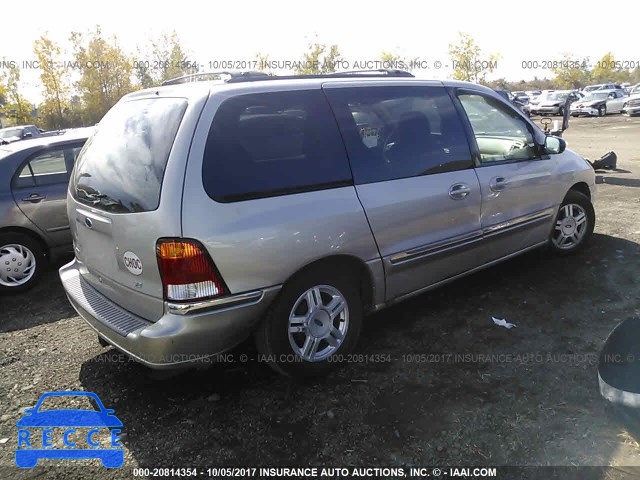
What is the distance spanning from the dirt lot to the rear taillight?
80 centimetres

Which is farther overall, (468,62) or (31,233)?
(468,62)

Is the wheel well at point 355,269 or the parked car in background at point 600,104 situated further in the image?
the parked car in background at point 600,104

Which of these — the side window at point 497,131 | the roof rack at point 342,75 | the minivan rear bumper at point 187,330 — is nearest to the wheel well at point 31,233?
the minivan rear bumper at point 187,330

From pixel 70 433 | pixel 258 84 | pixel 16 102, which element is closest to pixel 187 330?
pixel 70 433

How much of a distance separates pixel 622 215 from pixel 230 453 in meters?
6.10

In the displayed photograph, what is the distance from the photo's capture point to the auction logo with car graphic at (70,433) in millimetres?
2594

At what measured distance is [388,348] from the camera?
11.4ft

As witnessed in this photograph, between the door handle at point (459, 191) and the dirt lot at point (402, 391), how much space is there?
3.20 feet

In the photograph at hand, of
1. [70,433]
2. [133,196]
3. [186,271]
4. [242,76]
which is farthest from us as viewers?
[242,76]

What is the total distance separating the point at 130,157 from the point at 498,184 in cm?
277

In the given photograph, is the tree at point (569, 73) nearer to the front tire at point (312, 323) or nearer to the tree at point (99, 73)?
the tree at point (99, 73)

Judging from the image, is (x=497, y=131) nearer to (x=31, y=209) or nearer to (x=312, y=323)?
(x=312, y=323)

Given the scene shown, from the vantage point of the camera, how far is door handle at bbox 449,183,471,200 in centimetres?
358

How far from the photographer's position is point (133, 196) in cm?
267
